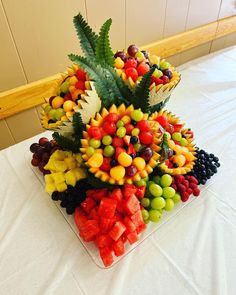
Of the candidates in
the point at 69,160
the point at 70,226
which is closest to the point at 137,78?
the point at 69,160

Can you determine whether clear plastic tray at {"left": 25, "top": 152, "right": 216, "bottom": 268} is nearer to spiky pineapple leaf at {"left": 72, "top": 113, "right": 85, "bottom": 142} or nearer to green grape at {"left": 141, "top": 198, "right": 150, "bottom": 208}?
green grape at {"left": 141, "top": 198, "right": 150, "bottom": 208}

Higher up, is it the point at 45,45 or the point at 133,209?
the point at 45,45

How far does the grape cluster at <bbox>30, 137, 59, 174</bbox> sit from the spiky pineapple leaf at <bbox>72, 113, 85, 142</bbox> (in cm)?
18

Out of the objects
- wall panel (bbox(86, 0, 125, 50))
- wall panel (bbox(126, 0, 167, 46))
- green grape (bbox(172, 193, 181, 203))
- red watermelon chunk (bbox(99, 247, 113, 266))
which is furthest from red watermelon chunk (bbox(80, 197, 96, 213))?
wall panel (bbox(126, 0, 167, 46))

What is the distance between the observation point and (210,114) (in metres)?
1.04

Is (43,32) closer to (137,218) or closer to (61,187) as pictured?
(61,187)

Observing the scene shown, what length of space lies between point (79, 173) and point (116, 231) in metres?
0.19

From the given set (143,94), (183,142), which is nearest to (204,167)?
(183,142)

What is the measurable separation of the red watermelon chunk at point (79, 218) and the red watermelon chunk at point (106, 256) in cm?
8

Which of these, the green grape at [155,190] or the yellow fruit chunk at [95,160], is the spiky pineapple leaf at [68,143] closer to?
the yellow fruit chunk at [95,160]

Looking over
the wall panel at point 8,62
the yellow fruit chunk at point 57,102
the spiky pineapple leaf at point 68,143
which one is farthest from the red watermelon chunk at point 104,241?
the wall panel at point 8,62

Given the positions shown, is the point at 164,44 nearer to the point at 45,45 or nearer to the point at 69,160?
the point at 45,45

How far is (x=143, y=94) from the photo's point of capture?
60 cm

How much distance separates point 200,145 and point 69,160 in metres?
0.47
